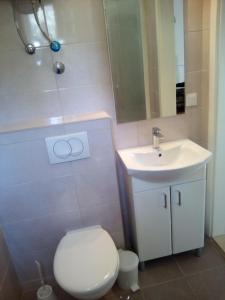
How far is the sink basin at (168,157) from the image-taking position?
4.71 ft

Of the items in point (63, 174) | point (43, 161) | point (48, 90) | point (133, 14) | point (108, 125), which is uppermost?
point (133, 14)

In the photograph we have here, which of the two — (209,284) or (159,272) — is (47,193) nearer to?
(159,272)

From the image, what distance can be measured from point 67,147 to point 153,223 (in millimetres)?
806

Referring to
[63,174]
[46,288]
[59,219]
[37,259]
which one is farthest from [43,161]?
[46,288]

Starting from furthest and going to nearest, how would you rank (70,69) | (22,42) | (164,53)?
(164,53) < (70,69) < (22,42)

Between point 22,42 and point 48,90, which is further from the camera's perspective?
point 48,90

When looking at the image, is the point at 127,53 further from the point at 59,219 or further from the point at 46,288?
the point at 46,288

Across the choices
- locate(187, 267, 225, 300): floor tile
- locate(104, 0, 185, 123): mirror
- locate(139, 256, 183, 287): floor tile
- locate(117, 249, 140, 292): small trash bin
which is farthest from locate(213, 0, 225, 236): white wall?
locate(117, 249, 140, 292): small trash bin

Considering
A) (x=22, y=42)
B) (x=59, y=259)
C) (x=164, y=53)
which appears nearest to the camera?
(x=59, y=259)

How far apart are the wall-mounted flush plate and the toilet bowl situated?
519mm

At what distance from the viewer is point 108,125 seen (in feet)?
4.90

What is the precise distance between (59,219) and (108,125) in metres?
0.74

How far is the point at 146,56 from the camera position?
5.47 ft

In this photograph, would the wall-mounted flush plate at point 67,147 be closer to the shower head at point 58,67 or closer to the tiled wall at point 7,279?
the shower head at point 58,67
